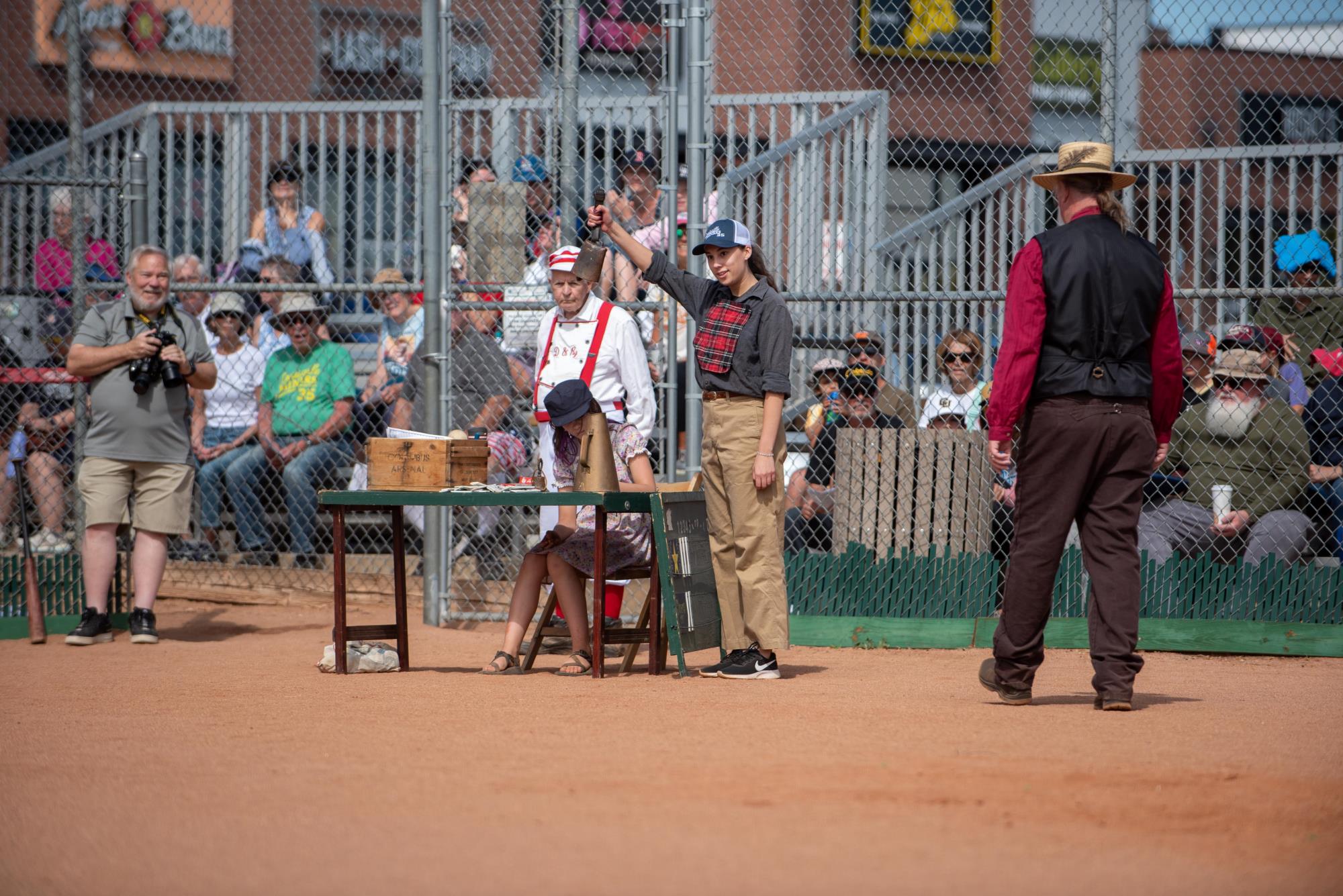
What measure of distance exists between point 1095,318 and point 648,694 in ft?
7.71

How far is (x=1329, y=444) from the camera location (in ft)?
28.3

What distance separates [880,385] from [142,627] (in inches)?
182

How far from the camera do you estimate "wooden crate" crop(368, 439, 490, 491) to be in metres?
7.15

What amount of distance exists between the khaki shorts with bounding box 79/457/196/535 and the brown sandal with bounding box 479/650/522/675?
2.53 m

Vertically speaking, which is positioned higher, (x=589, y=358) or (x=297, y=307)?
(x=297, y=307)

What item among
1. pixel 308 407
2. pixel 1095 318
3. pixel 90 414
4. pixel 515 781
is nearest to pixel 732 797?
pixel 515 781

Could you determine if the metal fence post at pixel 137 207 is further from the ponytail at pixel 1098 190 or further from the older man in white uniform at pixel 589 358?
the ponytail at pixel 1098 190

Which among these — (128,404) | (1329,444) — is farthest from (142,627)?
(1329,444)

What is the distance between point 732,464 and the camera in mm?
6961

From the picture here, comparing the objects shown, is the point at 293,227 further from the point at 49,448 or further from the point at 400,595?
the point at 400,595

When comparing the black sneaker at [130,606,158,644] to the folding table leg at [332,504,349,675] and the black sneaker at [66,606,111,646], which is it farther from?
the folding table leg at [332,504,349,675]

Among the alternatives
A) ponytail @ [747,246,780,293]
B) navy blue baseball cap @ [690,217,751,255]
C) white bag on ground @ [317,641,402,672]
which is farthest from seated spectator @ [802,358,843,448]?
white bag on ground @ [317,641,402,672]

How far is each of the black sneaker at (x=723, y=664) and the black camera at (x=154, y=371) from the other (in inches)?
146

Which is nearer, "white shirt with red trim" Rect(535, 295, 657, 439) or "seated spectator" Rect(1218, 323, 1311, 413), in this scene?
"white shirt with red trim" Rect(535, 295, 657, 439)
